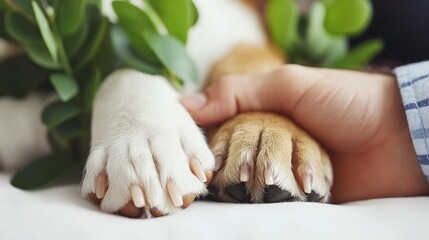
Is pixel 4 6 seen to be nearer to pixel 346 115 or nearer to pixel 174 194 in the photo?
pixel 174 194

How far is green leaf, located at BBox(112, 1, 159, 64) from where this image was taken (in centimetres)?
87

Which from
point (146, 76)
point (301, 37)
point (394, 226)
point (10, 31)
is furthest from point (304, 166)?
point (301, 37)

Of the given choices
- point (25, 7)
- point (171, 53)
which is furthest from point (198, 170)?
point (25, 7)

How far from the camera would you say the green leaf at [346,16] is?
1.10m

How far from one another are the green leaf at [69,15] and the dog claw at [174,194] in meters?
0.28

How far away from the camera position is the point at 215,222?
66 centimetres

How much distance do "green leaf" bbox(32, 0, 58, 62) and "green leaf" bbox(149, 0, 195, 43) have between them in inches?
5.9

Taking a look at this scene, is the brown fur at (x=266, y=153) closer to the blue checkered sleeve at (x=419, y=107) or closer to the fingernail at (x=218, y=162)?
the fingernail at (x=218, y=162)

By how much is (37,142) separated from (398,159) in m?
0.56

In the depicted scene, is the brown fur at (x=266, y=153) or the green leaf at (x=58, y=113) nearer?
the brown fur at (x=266, y=153)

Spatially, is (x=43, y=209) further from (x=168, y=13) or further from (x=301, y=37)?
(x=301, y=37)

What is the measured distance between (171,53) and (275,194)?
26cm

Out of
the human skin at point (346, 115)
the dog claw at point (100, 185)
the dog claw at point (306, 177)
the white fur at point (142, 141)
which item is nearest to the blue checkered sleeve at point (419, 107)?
the human skin at point (346, 115)

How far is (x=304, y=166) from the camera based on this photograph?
77 centimetres
